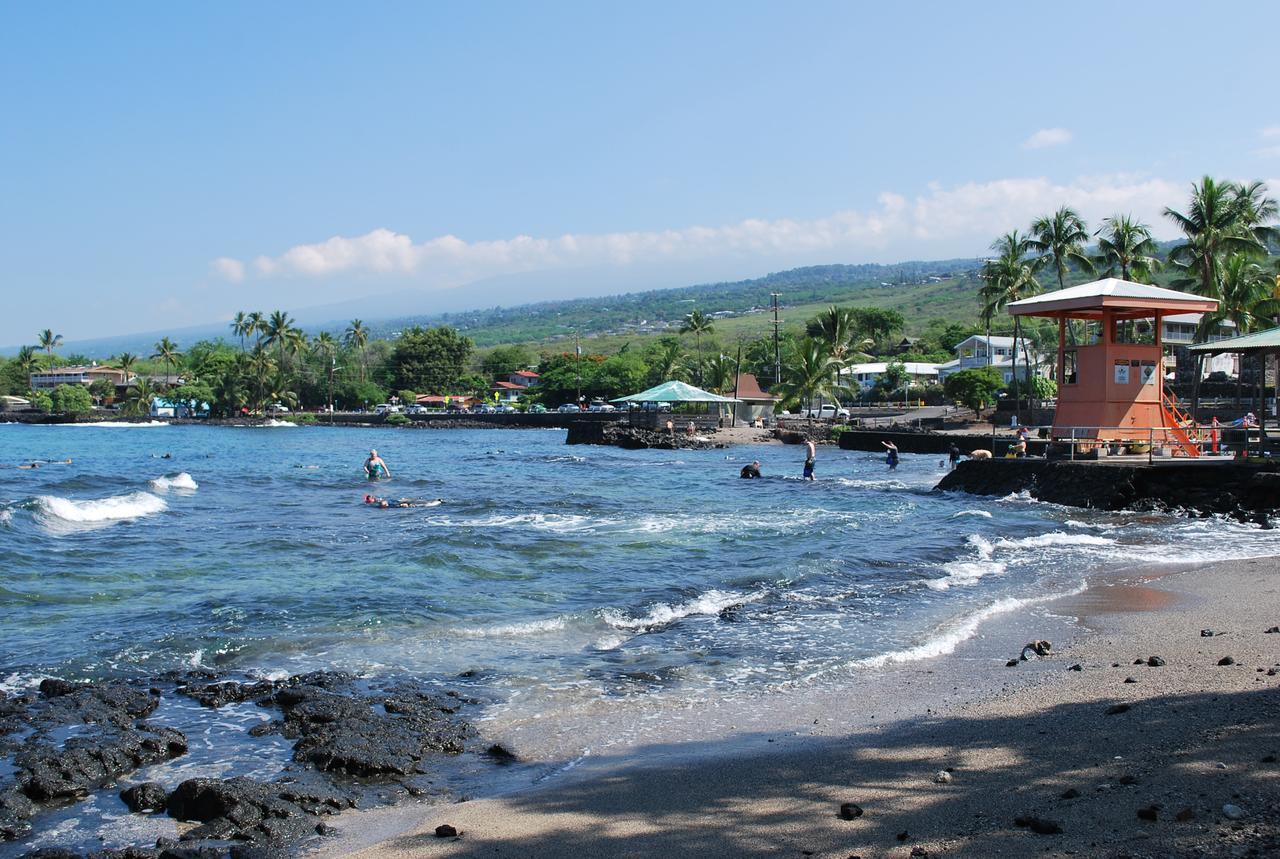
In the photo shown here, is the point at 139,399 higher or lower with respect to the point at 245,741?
higher

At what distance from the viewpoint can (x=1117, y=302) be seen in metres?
30.2

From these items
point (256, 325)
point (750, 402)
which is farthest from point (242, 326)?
point (750, 402)

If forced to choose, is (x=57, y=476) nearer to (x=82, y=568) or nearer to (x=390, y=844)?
(x=82, y=568)

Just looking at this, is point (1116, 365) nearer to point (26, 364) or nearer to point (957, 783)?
point (957, 783)

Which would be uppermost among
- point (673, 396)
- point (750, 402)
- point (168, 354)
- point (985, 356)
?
point (168, 354)

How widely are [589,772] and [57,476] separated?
41.6 m

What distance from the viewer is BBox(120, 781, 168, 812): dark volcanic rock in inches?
291

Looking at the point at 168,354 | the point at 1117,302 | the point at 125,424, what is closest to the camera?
the point at 1117,302

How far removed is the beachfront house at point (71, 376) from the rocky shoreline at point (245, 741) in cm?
16274

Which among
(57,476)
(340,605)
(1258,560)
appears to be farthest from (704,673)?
(57,476)

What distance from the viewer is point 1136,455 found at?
29422mm

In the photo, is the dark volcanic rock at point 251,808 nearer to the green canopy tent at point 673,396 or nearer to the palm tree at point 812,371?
the green canopy tent at point 673,396

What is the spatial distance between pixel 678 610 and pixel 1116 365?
21.8m

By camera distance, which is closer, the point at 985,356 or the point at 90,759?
the point at 90,759
